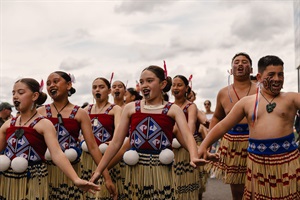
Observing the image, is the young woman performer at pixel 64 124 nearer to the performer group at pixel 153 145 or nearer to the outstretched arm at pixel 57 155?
the performer group at pixel 153 145

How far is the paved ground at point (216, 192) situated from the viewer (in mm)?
10059

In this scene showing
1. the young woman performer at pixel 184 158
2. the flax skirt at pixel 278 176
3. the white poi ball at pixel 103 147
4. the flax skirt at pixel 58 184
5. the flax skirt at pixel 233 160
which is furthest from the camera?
the young woman performer at pixel 184 158

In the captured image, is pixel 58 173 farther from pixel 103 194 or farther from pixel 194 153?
pixel 194 153

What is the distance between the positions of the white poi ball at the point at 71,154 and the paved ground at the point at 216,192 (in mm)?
4946

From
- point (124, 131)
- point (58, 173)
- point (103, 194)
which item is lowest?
point (103, 194)

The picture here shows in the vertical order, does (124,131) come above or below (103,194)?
above

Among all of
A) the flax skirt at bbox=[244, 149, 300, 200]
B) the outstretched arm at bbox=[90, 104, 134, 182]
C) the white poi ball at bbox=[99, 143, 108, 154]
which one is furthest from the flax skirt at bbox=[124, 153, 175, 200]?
the white poi ball at bbox=[99, 143, 108, 154]

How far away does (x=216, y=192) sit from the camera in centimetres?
1087

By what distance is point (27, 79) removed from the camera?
16.2 feet

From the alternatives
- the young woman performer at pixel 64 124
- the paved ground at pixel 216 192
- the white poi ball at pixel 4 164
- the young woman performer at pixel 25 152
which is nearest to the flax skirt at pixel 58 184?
the young woman performer at pixel 64 124

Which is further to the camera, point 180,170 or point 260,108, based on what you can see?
point 180,170

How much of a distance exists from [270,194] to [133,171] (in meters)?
1.36

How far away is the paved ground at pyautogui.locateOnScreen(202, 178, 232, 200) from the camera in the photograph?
1006cm

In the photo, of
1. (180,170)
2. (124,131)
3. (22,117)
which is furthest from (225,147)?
(22,117)
